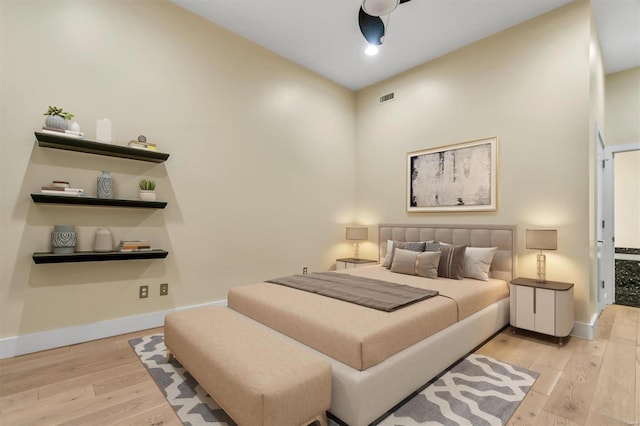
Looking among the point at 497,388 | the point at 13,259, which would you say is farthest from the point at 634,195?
the point at 13,259

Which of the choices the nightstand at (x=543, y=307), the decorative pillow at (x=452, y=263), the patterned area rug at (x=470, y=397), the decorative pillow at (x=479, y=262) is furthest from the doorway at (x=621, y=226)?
the patterned area rug at (x=470, y=397)

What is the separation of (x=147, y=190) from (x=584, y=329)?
4481mm

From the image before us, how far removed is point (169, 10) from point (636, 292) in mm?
7215

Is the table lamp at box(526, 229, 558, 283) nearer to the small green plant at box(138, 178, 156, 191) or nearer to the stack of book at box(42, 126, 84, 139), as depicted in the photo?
the small green plant at box(138, 178, 156, 191)

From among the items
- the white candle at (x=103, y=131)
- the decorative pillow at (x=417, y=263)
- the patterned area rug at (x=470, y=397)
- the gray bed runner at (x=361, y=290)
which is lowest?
the patterned area rug at (x=470, y=397)

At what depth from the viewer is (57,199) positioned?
8.30 ft

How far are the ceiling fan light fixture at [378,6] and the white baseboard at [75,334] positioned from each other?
341cm

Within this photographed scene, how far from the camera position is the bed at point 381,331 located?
167cm

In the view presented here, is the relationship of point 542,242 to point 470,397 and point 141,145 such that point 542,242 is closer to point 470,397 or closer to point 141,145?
point 470,397

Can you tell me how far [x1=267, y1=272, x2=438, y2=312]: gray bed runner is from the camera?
7.48 feet

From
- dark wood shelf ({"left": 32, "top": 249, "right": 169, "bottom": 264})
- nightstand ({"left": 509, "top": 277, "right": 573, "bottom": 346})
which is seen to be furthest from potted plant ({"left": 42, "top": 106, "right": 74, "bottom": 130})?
nightstand ({"left": 509, "top": 277, "right": 573, "bottom": 346})

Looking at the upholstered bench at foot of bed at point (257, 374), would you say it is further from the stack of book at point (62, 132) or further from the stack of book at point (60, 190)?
the stack of book at point (62, 132)

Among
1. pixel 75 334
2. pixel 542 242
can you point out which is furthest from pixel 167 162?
pixel 542 242

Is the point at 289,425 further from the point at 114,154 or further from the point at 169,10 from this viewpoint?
the point at 169,10
